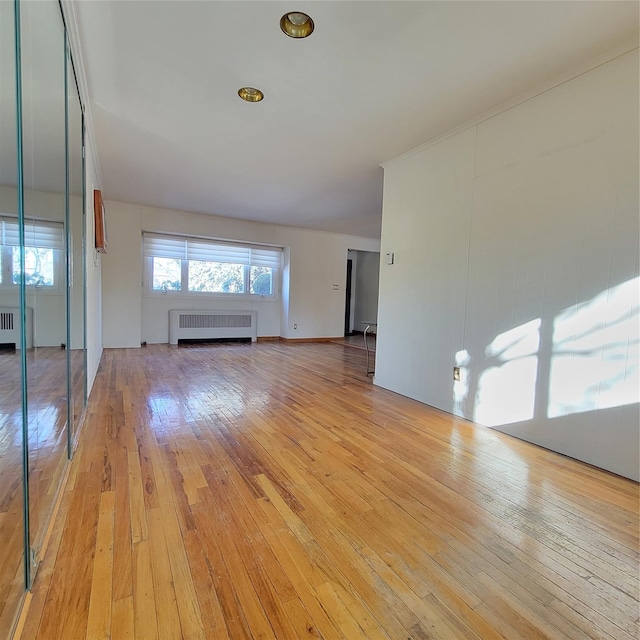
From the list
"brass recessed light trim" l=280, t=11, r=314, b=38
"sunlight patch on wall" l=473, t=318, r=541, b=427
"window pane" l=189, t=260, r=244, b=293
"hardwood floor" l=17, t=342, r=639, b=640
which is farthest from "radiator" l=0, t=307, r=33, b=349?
"window pane" l=189, t=260, r=244, b=293

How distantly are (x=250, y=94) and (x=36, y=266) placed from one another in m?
1.94

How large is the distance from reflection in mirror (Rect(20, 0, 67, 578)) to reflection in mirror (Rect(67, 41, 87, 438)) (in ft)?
0.68

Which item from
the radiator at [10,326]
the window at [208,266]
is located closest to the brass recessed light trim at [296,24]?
the radiator at [10,326]

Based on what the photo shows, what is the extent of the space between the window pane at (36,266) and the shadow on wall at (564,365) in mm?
2836

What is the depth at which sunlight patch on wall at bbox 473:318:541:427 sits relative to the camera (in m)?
2.43

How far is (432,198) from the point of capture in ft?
10.5

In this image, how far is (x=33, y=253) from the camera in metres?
1.31

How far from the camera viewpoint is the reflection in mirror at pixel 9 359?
100 centimetres

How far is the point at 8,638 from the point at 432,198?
3588mm

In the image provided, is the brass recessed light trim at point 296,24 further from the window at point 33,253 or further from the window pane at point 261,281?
the window pane at point 261,281

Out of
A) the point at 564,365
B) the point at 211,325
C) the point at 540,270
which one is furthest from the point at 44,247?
the point at 211,325

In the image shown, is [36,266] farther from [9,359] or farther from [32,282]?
[9,359]

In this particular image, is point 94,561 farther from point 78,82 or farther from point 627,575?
point 78,82

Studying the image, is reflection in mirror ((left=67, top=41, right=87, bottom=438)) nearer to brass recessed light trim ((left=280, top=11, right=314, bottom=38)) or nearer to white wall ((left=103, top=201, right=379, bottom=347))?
brass recessed light trim ((left=280, top=11, right=314, bottom=38))
